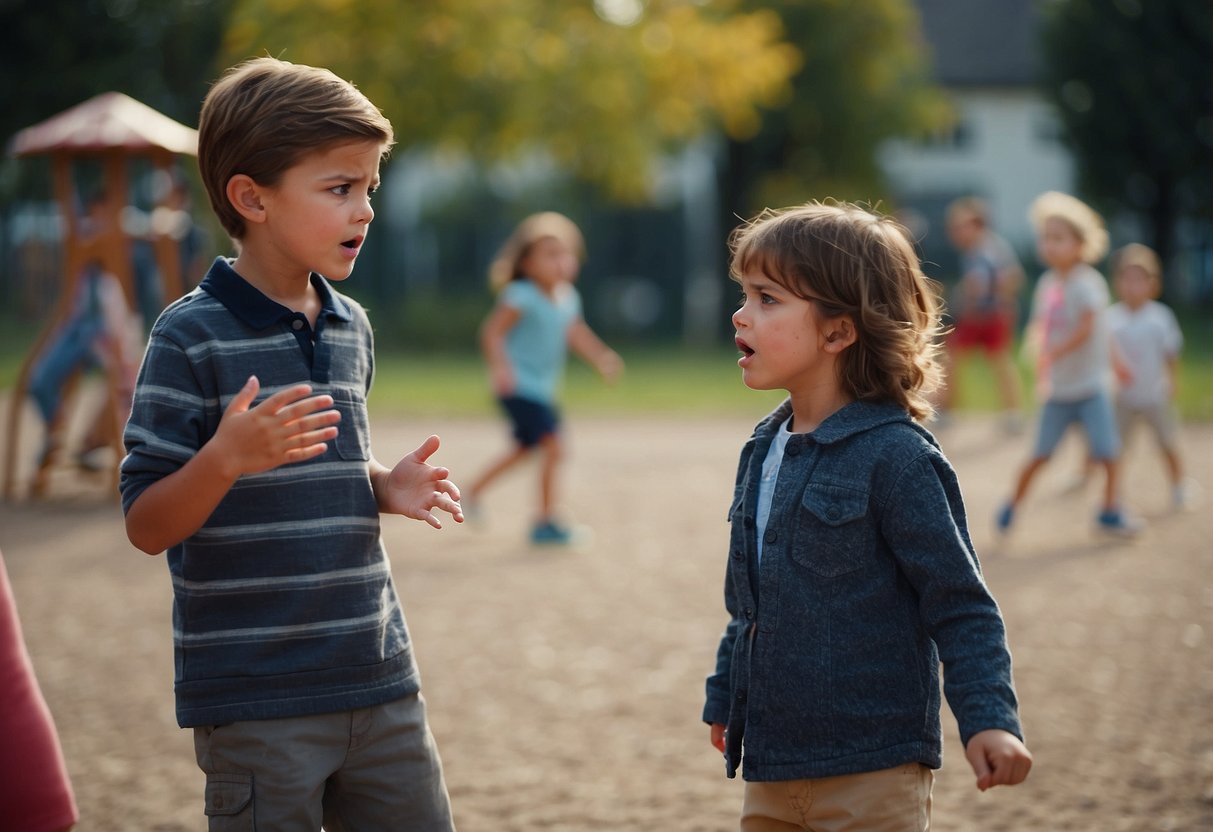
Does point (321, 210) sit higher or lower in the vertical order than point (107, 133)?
lower

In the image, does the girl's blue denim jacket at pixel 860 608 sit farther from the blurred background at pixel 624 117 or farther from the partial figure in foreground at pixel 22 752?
the blurred background at pixel 624 117

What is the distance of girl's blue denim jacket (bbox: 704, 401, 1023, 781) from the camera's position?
98.3 inches

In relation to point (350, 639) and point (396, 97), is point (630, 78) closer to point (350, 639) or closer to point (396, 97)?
point (396, 97)

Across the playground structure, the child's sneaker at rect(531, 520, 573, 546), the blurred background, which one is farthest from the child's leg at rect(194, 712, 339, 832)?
the blurred background

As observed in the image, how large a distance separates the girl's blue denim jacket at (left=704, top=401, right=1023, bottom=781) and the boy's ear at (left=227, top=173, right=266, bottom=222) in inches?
43.4

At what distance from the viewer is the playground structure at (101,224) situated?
368 inches

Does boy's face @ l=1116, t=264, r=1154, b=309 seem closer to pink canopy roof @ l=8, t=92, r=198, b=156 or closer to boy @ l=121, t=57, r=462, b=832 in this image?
pink canopy roof @ l=8, t=92, r=198, b=156

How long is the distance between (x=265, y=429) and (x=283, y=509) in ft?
1.01

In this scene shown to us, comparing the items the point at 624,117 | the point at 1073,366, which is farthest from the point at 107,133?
the point at 624,117

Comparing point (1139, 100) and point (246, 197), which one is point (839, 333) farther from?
point (1139, 100)

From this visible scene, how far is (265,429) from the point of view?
2.27m

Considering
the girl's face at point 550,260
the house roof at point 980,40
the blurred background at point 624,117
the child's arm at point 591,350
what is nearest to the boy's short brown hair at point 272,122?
the girl's face at point 550,260

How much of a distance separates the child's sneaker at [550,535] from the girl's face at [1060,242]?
3.23 m

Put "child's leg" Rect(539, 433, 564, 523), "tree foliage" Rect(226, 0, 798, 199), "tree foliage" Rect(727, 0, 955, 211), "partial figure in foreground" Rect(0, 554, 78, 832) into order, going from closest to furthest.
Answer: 1. "partial figure in foreground" Rect(0, 554, 78, 832)
2. "child's leg" Rect(539, 433, 564, 523)
3. "tree foliage" Rect(226, 0, 798, 199)
4. "tree foliage" Rect(727, 0, 955, 211)
